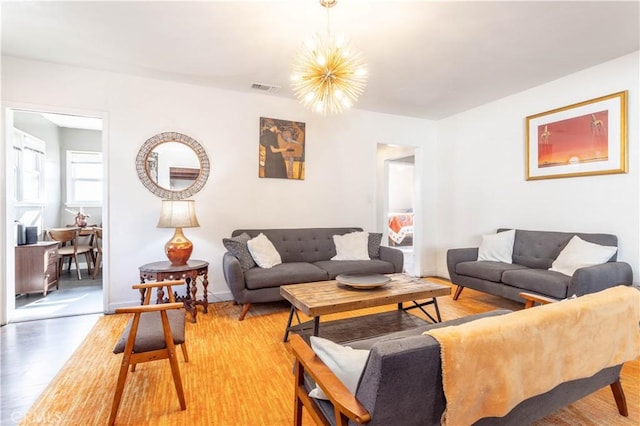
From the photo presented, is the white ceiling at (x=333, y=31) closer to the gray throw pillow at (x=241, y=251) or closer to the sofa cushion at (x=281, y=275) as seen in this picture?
the gray throw pillow at (x=241, y=251)

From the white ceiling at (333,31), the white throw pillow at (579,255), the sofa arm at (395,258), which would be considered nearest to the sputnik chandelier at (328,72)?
the white ceiling at (333,31)

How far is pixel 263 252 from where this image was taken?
3.42 m

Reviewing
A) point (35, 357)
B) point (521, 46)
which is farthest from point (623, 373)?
point (35, 357)

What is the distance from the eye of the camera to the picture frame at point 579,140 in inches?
120

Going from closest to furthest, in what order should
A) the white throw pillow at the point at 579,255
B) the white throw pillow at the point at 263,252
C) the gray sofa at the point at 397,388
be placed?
the gray sofa at the point at 397,388 < the white throw pillow at the point at 579,255 < the white throw pillow at the point at 263,252

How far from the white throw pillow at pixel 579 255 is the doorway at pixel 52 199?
4881 mm

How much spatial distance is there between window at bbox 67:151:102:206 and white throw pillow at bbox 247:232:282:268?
4.07 m

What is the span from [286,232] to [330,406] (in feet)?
9.39

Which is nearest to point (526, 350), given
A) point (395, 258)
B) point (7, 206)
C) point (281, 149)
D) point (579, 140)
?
point (395, 258)

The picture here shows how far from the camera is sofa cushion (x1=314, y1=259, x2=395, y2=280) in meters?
3.45

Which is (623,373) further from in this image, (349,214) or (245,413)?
(349,214)

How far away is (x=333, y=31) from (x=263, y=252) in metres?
2.29

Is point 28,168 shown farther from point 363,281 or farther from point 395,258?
point 395,258

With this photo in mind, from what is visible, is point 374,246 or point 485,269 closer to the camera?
point 485,269
